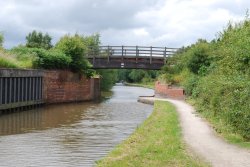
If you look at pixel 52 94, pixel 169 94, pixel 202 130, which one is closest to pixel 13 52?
pixel 52 94

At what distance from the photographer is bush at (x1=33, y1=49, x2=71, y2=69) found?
45487mm

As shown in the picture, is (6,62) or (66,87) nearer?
(6,62)

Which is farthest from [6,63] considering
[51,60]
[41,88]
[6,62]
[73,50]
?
[73,50]

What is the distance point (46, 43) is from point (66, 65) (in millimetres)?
27710

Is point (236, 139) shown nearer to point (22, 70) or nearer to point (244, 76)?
point (244, 76)

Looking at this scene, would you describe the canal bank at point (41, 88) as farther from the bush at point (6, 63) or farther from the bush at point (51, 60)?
the bush at point (6, 63)

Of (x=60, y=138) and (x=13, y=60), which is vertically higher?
(x=13, y=60)

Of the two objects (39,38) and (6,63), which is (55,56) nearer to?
(6,63)

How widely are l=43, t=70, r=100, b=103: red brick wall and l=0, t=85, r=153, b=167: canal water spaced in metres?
13.5

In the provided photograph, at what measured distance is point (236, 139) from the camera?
56.2 feet

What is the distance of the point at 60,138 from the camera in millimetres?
20797

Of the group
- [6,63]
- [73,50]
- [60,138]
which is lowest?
[60,138]

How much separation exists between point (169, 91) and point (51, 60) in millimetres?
11722

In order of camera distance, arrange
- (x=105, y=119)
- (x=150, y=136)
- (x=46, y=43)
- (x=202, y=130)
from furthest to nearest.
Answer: (x=46, y=43) → (x=105, y=119) → (x=202, y=130) → (x=150, y=136)
